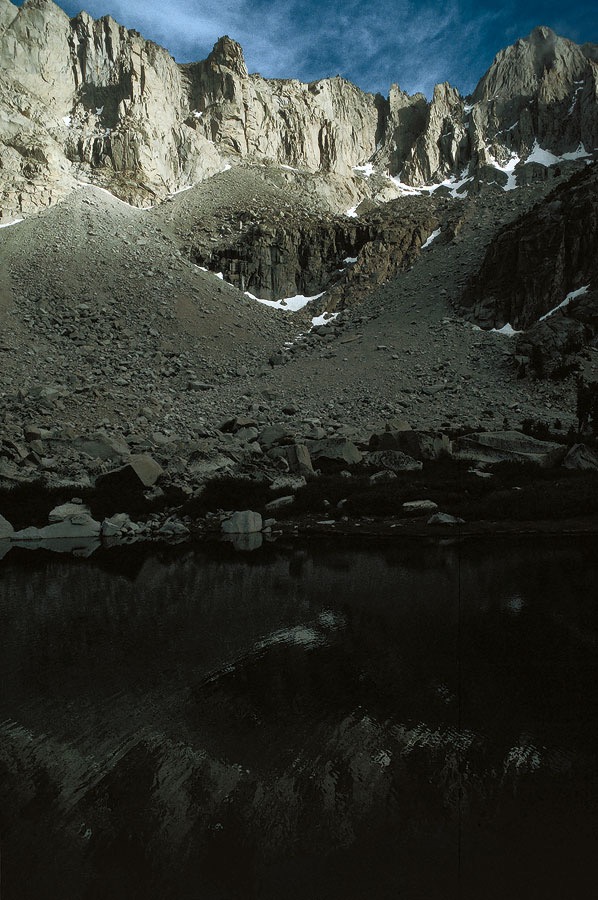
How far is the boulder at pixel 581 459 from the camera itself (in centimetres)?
1833

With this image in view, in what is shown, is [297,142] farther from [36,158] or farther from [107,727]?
[107,727]

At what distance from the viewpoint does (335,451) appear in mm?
20781

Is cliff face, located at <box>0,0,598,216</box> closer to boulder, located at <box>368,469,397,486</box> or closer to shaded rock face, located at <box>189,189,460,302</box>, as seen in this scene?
shaded rock face, located at <box>189,189,460,302</box>

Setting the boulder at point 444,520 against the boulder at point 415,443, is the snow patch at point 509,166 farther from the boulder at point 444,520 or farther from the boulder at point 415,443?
the boulder at point 444,520

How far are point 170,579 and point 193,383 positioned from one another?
22.3 metres

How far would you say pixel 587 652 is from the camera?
5781 mm

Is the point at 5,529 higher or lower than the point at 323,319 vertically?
lower

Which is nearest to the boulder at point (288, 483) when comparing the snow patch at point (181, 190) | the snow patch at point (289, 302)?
the snow patch at point (289, 302)

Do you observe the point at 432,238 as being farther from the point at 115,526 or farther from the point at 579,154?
the point at 115,526

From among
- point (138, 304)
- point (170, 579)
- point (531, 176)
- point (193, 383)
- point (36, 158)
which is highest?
point (531, 176)

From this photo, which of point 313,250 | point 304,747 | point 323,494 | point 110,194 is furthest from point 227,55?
point 304,747

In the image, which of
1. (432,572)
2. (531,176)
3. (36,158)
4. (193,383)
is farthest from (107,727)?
(531,176)

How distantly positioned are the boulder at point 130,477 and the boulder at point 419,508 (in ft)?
25.9

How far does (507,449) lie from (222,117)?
5918cm
